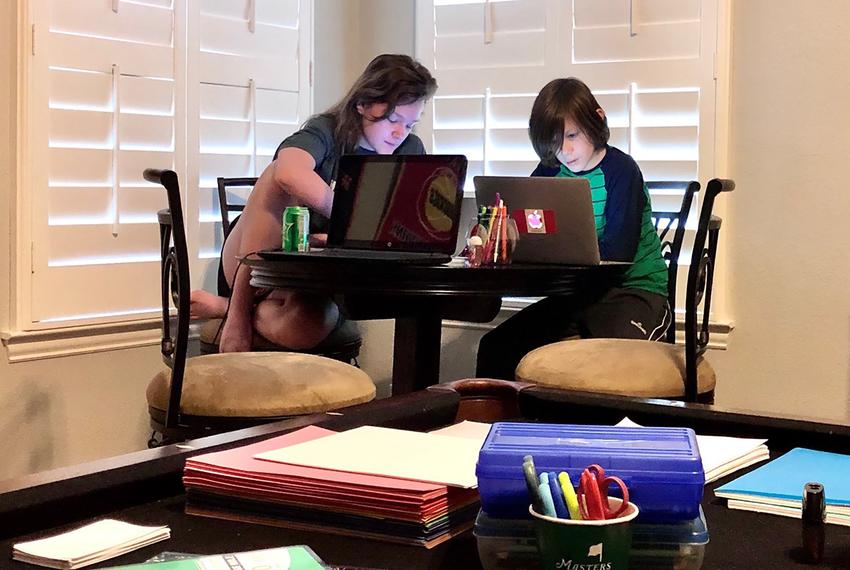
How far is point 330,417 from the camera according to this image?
4.25 ft

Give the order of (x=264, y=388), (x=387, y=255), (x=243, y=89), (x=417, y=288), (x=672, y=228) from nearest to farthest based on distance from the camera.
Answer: (x=264, y=388), (x=417, y=288), (x=387, y=255), (x=672, y=228), (x=243, y=89)

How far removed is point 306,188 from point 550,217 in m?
0.76

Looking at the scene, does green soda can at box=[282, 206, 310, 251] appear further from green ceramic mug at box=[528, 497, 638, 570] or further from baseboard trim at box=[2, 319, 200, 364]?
green ceramic mug at box=[528, 497, 638, 570]

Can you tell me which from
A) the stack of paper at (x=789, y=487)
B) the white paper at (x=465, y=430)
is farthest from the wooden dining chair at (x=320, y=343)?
the stack of paper at (x=789, y=487)

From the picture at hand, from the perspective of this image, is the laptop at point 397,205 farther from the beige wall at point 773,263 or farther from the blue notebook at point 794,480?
the blue notebook at point 794,480

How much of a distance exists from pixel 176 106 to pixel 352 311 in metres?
1.22

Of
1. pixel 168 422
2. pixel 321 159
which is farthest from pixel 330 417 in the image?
pixel 321 159

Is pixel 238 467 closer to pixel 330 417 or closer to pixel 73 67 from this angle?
pixel 330 417

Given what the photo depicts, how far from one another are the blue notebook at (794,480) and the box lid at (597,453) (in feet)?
0.60

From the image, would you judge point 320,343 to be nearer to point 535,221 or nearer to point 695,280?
point 535,221

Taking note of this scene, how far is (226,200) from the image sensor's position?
353 cm

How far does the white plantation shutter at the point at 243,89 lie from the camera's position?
348cm

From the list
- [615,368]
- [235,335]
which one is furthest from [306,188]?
[615,368]

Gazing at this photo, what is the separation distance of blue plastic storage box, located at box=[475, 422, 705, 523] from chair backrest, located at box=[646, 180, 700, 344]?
233 cm
